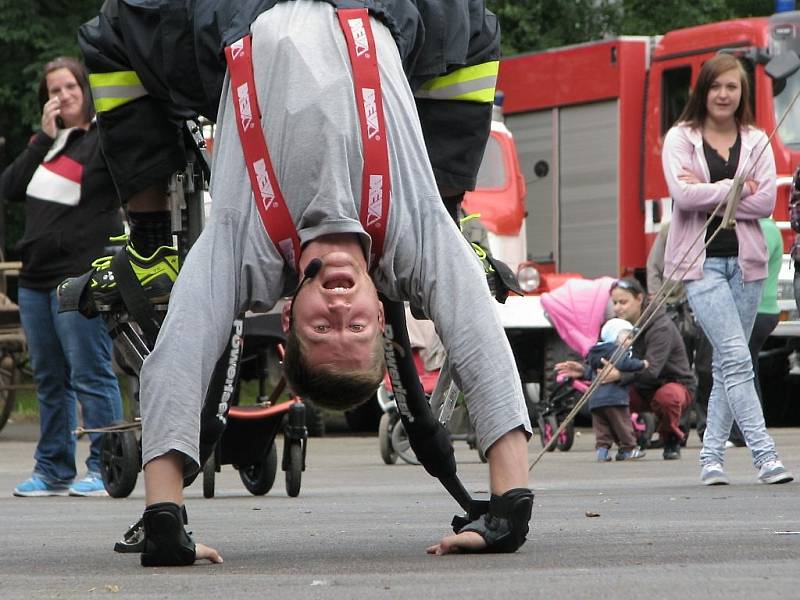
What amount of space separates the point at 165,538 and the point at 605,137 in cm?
1633

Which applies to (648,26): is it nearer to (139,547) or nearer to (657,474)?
(657,474)

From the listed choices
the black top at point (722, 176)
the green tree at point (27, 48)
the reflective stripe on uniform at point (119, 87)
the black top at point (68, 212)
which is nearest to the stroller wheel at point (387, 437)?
the black top at point (68, 212)

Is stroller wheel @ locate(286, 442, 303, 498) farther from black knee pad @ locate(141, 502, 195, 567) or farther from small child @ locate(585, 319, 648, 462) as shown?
black knee pad @ locate(141, 502, 195, 567)

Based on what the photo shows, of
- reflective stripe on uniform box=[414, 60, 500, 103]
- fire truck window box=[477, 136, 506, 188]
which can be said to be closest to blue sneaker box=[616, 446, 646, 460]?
fire truck window box=[477, 136, 506, 188]

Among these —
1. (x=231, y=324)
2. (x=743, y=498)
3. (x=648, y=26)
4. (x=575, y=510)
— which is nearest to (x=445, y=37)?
(x=231, y=324)

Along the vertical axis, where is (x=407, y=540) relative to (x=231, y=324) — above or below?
below

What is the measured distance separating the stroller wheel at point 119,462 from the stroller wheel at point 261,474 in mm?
571

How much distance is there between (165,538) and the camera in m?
5.47

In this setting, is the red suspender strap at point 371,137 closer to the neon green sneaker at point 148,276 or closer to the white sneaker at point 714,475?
the neon green sneaker at point 148,276

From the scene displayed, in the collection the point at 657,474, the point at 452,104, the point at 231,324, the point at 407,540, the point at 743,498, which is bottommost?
the point at 657,474

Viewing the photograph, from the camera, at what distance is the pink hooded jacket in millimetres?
10039

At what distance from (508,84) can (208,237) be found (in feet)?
58.7

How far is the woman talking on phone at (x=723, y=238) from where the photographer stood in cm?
995

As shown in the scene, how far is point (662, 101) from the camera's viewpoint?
20.1 metres
